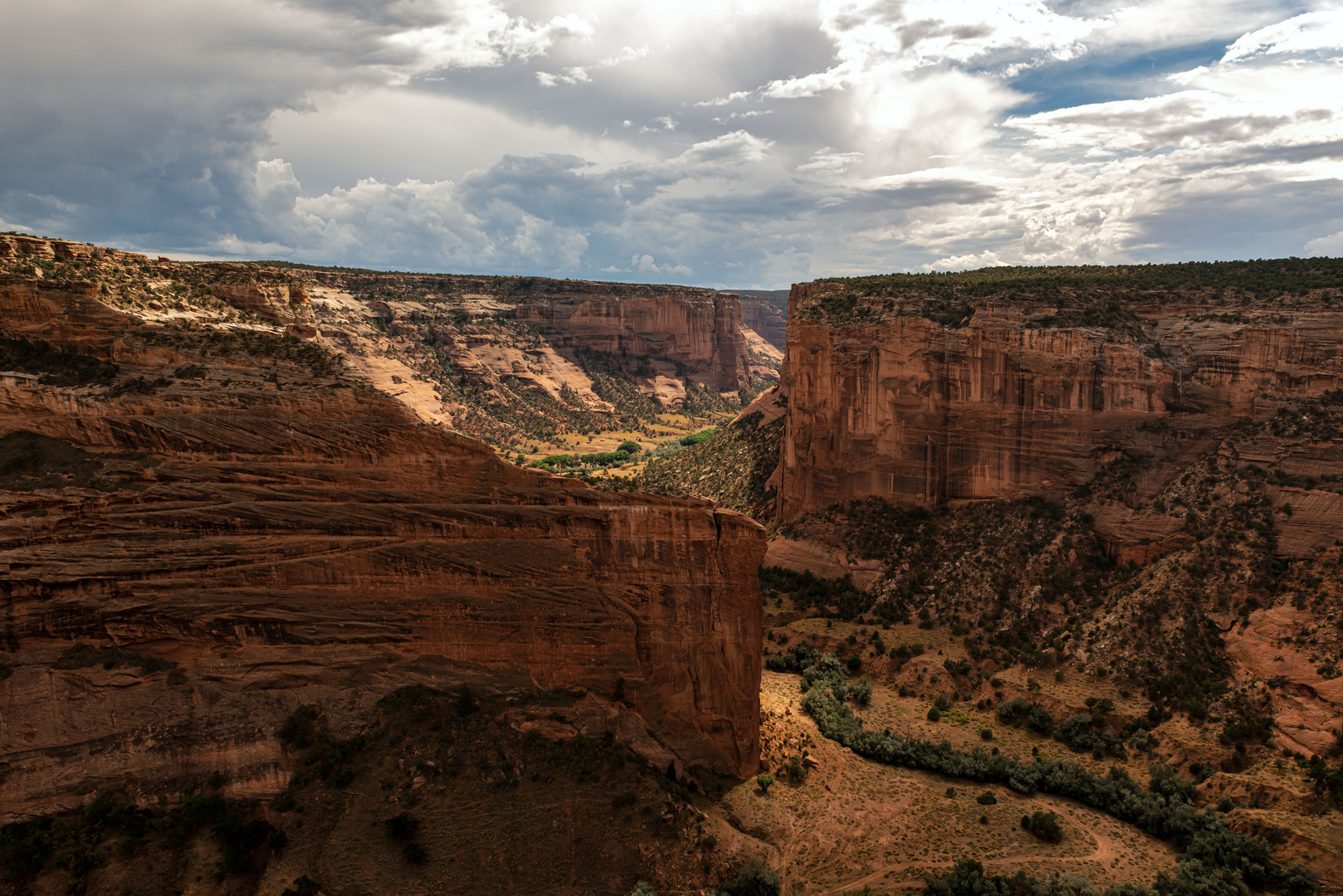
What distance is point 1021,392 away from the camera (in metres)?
49.8

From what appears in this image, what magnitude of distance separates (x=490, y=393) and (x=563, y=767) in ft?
313

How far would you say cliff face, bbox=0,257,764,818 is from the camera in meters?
22.2

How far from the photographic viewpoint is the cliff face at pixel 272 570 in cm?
2219

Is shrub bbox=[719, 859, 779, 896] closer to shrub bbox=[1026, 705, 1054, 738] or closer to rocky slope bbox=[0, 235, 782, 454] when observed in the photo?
shrub bbox=[1026, 705, 1054, 738]

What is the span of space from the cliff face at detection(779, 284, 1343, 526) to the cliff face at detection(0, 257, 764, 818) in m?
31.1

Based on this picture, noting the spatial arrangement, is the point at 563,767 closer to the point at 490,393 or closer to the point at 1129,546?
the point at 1129,546

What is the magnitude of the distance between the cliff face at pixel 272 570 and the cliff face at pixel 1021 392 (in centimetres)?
3107

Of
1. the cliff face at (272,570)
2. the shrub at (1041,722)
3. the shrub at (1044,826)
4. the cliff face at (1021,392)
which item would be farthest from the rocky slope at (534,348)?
the shrub at (1044,826)

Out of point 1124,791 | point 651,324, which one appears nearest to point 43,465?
point 1124,791

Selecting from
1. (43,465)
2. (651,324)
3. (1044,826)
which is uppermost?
(651,324)

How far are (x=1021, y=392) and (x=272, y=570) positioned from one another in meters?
46.2

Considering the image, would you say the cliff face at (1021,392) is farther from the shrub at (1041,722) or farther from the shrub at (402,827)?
the shrub at (402,827)

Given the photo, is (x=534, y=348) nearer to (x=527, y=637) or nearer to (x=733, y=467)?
(x=733, y=467)

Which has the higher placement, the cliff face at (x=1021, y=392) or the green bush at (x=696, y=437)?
the cliff face at (x=1021, y=392)
